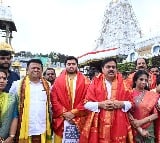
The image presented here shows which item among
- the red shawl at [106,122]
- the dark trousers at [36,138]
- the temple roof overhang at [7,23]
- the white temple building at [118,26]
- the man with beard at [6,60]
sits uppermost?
the white temple building at [118,26]

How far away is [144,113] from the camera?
4410 mm

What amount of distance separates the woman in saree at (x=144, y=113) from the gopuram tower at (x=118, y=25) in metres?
40.5

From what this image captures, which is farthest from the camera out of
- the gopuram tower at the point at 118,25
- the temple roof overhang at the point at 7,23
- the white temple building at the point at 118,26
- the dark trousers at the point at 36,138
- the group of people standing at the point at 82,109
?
the gopuram tower at the point at 118,25

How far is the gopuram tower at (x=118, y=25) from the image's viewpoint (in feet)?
155

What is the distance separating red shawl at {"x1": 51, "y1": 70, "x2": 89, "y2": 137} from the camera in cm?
466

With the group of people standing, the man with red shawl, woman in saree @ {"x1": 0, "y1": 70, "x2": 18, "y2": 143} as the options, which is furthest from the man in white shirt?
the man with red shawl

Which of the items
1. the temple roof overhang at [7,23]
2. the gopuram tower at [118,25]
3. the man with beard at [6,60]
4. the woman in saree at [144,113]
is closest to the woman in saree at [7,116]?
the man with beard at [6,60]

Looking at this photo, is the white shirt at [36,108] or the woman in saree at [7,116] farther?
the white shirt at [36,108]

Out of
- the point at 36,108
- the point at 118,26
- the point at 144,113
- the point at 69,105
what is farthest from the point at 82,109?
the point at 118,26

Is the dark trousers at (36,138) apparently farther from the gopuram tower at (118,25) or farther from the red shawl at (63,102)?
the gopuram tower at (118,25)

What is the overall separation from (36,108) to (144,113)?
4.36 ft

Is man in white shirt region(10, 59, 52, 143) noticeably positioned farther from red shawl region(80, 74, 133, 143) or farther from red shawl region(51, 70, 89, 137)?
red shawl region(80, 74, 133, 143)

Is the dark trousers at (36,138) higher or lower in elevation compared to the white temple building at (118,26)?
lower

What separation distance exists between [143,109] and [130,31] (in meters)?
44.6
